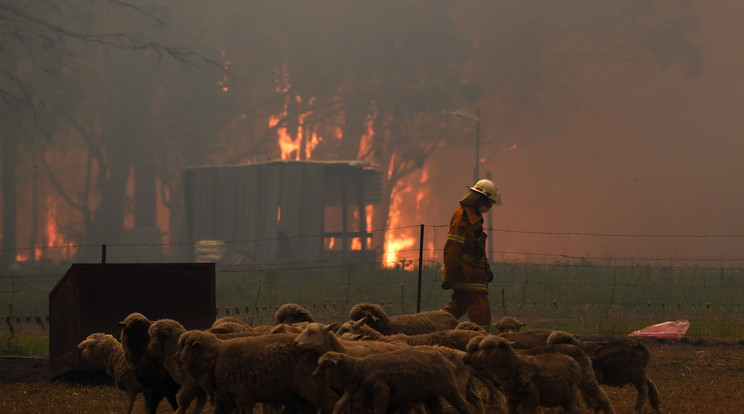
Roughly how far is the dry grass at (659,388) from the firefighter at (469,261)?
225 centimetres

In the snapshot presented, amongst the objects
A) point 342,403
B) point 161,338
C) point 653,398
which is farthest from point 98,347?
point 653,398

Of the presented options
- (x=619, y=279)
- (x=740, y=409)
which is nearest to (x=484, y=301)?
(x=740, y=409)

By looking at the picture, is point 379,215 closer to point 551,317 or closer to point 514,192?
point 514,192

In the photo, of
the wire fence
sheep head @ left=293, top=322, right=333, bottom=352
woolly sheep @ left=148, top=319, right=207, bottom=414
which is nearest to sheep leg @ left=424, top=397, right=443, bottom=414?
sheep head @ left=293, top=322, right=333, bottom=352

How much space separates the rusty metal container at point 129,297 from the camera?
12.2m

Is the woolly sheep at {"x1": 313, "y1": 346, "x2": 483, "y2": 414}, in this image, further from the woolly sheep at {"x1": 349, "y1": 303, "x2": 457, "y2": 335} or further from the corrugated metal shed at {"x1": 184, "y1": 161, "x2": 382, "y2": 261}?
the corrugated metal shed at {"x1": 184, "y1": 161, "x2": 382, "y2": 261}

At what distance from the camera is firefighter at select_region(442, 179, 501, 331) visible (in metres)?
12.9

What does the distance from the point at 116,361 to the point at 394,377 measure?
391cm

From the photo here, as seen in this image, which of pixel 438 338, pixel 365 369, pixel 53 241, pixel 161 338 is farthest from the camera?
pixel 53 241

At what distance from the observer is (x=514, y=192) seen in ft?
230

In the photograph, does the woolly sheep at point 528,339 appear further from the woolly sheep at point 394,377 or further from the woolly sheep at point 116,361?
the woolly sheep at point 116,361

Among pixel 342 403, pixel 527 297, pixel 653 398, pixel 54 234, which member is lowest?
pixel 527 297

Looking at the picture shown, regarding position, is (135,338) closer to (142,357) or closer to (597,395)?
(142,357)

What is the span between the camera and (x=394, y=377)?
7.20 meters
